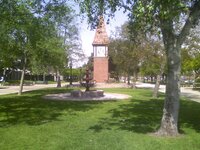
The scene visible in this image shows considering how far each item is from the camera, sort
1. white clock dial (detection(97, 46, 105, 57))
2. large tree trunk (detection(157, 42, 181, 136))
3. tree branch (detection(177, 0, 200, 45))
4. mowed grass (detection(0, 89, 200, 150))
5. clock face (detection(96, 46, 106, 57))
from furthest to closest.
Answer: white clock dial (detection(97, 46, 105, 57))
clock face (detection(96, 46, 106, 57))
large tree trunk (detection(157, 42, 181, 136))
tree branch (detection(177, 0, 200, 45))
mowed grass (detection(0, 89, 200, 150))

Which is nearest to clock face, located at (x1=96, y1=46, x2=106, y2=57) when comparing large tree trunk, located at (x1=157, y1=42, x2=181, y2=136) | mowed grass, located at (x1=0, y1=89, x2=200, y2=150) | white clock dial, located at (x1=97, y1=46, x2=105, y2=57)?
white clock dial, located at (x1=97, y1=46, x2=105, y2=57)

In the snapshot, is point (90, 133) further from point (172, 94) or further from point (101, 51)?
point (101, 51)

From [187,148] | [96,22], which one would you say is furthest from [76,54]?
[187,148]

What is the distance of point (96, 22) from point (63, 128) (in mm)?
3787

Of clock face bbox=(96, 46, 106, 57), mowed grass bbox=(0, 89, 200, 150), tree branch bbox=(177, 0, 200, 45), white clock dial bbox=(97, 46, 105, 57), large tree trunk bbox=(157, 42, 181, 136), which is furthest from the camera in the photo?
white clock dial bbox=(97, 46, 105, 57)

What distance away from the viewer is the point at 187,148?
9.33 m

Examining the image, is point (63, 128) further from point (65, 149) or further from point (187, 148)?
point (187, 148)

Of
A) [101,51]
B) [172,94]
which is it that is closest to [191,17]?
[172,94]

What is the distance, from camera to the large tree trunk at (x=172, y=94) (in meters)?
10.9

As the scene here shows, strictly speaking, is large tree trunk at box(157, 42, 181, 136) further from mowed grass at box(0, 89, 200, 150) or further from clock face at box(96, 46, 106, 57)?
clock face at box(96, 46, 106, 57)

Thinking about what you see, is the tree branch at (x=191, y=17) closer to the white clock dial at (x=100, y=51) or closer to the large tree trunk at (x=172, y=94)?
the large tree trunk at (x=172, y=94)

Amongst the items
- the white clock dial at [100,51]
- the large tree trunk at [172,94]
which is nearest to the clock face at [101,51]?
the white clock dial at [100,51]

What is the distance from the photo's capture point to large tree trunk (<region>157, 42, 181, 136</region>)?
10.9 m

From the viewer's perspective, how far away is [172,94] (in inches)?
431
